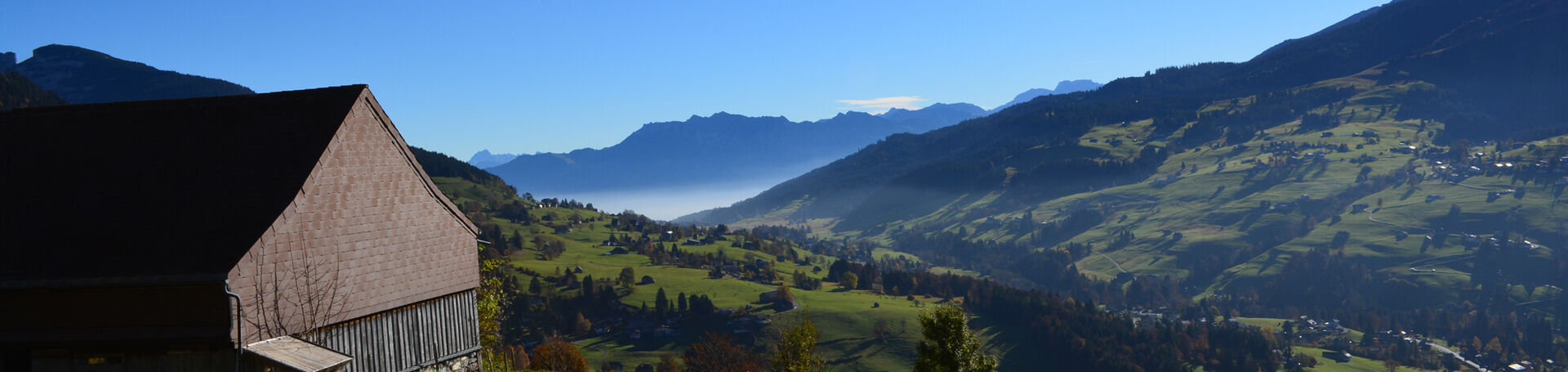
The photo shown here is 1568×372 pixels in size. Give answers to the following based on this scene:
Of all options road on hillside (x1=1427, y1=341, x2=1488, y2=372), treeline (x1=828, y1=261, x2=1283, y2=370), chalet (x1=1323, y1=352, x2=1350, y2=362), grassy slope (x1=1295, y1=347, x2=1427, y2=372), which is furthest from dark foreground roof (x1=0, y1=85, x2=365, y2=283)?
road on hillside (x1=1427, y1=341, x2=1488, y2=372)

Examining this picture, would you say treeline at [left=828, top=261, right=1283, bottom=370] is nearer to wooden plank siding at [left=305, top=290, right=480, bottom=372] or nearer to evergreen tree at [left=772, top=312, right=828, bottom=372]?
evergreen tree at [left=772, top=312, right=828, bottom=372]

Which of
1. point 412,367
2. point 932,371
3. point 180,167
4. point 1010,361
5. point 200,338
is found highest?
point 180,167

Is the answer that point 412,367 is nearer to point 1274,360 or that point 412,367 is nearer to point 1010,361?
point 1010,361

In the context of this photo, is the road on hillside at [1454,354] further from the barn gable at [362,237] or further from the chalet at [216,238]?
the chalet at [216,238]

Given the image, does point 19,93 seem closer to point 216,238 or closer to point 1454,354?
point 216,238

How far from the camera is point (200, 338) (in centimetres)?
1623

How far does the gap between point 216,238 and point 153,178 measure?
2.86 metres

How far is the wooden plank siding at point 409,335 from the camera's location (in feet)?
63.8

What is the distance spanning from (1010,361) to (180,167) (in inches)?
5481

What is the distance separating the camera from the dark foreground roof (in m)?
16.6

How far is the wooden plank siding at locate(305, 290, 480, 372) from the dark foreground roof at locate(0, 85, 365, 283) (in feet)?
10.1

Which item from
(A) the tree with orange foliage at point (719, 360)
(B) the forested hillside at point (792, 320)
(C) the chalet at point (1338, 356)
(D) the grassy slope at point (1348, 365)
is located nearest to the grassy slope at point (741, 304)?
(B) the forested hillside at point (792, 320)

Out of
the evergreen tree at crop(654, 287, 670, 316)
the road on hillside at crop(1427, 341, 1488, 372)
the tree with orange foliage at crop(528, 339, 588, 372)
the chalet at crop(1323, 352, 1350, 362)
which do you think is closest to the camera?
the tree with orange foliage at crop(528, 339, 588, 372)

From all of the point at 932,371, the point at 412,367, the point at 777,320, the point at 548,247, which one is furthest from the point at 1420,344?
the point at 412,367
